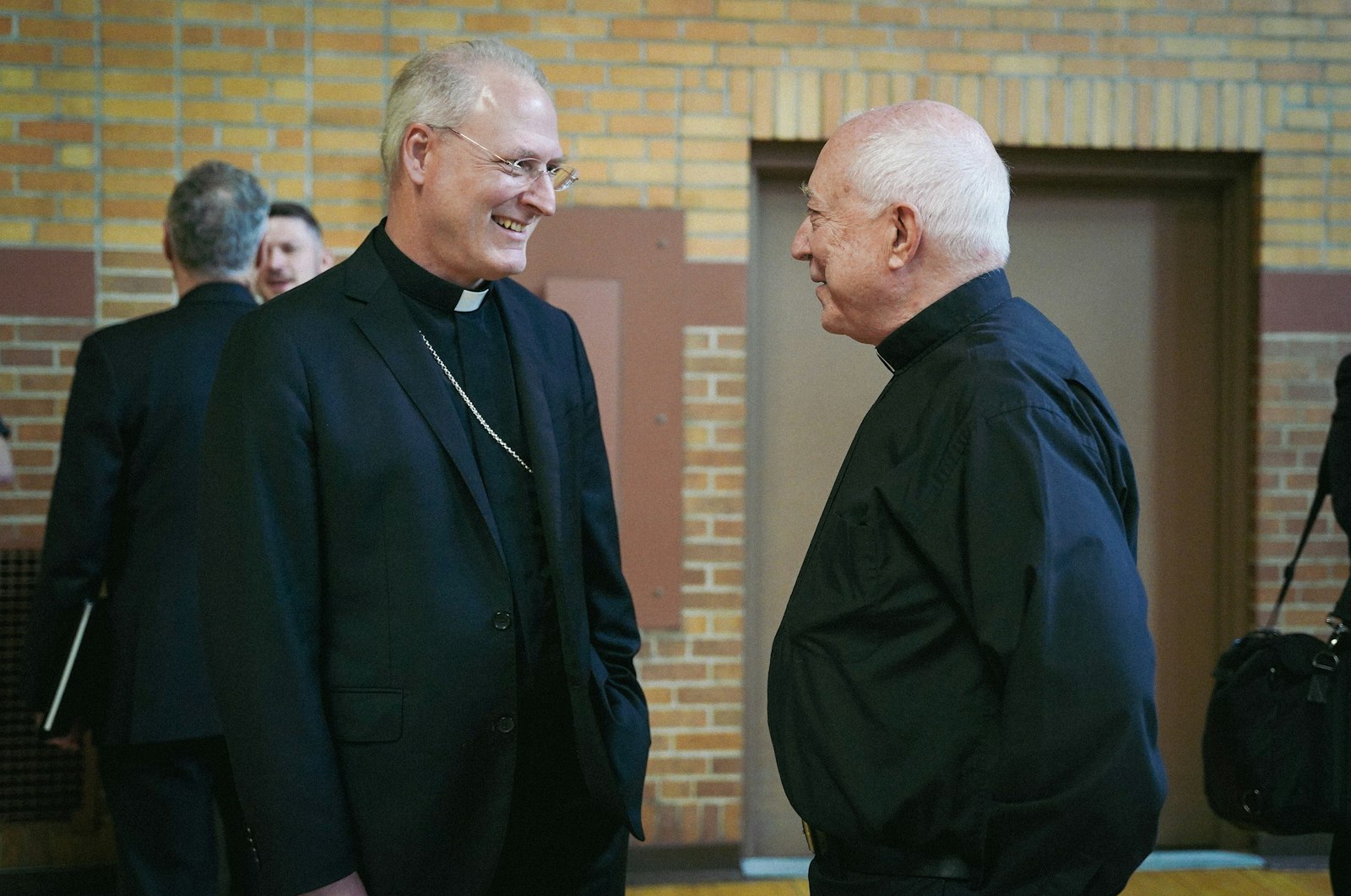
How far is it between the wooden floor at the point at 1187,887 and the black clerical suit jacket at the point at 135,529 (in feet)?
6.11

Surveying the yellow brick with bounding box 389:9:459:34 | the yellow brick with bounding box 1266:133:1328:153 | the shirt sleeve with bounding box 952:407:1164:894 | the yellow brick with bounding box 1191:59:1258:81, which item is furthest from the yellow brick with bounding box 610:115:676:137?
the shirt sleeve with bounding box 952:407:1164:894

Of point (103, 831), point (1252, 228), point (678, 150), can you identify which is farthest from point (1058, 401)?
point (103, 831)

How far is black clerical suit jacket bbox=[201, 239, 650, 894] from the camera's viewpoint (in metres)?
1.72

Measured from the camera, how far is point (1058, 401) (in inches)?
60.2

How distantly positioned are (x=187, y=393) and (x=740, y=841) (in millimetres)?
2476

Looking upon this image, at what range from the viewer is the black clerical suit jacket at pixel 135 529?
288 centimetres

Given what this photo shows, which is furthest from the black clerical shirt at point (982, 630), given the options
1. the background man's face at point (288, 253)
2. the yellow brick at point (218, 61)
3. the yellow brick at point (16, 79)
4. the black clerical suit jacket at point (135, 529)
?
the yellow brick at point (16, 79)

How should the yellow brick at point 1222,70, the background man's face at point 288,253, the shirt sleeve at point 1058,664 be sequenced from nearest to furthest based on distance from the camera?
the shirt sleeve at point 1058,664 < the background man's face at point 288,253 < the yellow brick at point 1222,70

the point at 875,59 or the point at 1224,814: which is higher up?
the point at 875,59

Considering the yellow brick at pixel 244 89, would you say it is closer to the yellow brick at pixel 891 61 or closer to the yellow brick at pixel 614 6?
the yellow brick at pixel 614 6

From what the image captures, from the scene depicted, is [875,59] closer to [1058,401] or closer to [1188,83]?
[1188,83]

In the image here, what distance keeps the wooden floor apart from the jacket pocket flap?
2.52 m

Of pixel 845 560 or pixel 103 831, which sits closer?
pixel 845 560

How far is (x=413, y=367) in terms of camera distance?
1896 millimetres
